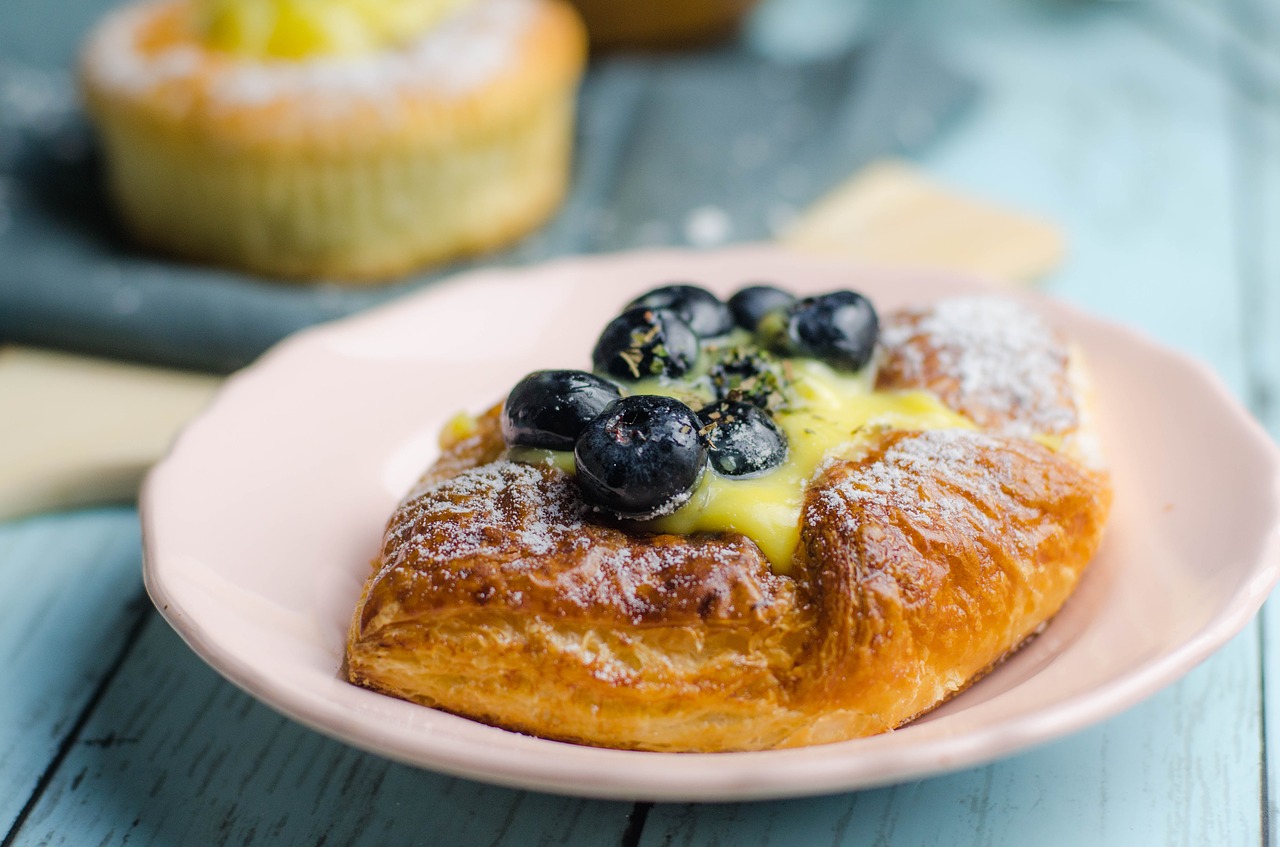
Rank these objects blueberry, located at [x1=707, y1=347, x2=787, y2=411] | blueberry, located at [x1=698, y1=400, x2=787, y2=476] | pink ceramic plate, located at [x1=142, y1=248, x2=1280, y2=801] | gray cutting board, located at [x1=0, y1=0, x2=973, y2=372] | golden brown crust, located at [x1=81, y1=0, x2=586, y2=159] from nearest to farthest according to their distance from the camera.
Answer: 1. pink ceramic plate, located at [x1=142, y1=248, x2=1280, y2=801]
2. blueberry, located at [x1=698, y1=400, x2=787, y2=476]
3. blueberry, located at [x1=707, y1=347, x2=787, y2=411]
4. gray cutting board, located at [x1=0, y1=0, x2=973, y2=372]
5. golden brown crust, located at [x1=81, y1=0, x2=586, y2=159]

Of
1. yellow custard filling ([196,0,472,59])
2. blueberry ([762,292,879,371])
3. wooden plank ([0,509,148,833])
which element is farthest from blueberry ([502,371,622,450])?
yellow custard filling ([196,0,472,59])

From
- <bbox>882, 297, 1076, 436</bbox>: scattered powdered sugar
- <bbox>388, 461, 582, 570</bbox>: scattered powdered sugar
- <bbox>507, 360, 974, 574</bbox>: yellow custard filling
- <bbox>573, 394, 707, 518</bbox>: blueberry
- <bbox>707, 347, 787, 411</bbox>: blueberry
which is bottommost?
<bbox>388, 461, 582, 570</bbox>: scattered powdered sugar

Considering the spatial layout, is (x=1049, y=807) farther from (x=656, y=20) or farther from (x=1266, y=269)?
(x=656, y=20)

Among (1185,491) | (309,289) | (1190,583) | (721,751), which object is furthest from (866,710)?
(309,289)

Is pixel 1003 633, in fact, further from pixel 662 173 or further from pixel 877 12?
pixel 877 12

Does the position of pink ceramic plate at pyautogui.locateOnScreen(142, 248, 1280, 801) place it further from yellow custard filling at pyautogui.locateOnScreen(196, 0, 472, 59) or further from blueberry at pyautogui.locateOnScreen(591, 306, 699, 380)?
yellow custard filling at pyautogui.locateOnScreen(196, 0, 472, 59)
